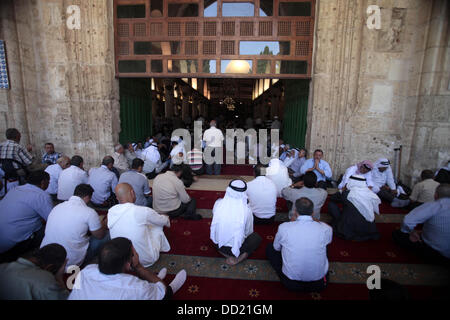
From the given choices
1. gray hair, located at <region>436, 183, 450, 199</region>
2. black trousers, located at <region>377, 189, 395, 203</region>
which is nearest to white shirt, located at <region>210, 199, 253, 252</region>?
gray hair, located at <region>436, 183, 450, 199</region>

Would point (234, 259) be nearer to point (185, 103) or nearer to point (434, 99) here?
point (434, 99)

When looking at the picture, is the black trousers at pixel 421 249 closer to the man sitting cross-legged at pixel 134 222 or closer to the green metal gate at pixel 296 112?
the man sitting cross-legged at pixel 134 222

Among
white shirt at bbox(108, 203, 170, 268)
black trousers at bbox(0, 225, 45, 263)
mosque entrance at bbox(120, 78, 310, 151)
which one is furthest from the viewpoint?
mosque entrance at bbox(120, 78, 310, 151)

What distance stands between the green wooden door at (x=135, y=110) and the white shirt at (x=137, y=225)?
418 centimetres

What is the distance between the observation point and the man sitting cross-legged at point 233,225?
99.2 inches

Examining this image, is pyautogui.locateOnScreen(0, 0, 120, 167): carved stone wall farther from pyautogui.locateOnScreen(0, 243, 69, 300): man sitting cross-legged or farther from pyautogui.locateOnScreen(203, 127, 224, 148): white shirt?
pyautogui.locateOnScreen(0, 243, 69, 300): man sitting cross-legged

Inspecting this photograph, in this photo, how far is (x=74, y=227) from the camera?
225 centimetres

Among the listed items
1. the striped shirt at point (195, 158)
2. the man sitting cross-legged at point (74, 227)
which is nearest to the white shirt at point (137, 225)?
the man sitting cross-legged at point (74, 227)

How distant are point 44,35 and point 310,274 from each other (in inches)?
266

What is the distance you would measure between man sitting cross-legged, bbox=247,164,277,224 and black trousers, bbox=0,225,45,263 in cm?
242

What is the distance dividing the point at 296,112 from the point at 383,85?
6.74ft

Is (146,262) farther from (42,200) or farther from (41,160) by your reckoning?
(41,160)

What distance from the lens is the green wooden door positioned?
6211 mm

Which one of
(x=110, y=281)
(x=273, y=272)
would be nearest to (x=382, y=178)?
(x=273, y=272)
